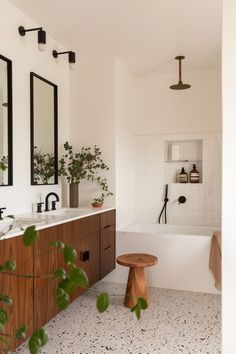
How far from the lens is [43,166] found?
317 cm

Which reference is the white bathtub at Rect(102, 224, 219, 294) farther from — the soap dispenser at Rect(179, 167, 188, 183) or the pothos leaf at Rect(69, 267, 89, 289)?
the pothos leaf at Rect(69, 267, 89, 289)

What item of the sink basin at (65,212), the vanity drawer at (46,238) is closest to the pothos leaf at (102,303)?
the vanity drawer at (46,238)

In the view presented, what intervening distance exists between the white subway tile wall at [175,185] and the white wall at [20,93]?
1.70 meters

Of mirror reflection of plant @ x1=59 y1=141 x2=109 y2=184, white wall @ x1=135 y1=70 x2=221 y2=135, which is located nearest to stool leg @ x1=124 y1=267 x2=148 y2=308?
mirror reflection of plant @ x1=59 y1=141 x2=109 y2=184

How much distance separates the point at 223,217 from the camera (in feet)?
4.43

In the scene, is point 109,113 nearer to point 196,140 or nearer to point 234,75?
point 196,140

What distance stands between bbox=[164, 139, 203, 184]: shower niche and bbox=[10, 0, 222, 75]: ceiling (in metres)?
1.07

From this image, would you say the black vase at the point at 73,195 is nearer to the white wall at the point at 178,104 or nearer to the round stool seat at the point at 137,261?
the round stool seat at the point at 137,261

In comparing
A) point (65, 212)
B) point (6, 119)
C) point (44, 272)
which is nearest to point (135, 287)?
point (65, 212)

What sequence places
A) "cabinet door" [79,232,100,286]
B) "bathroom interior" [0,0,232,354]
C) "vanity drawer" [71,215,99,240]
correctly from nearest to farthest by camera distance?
1. "bathroom interior" [0,0,232,354]
2. "vanity drawer" [71,215,99,240]
3. "cabinet door" [79,232,100,286]

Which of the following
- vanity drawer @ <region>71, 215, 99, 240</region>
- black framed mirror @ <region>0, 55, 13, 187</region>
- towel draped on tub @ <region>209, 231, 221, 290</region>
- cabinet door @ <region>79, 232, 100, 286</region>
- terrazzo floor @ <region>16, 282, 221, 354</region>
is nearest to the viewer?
terrazzo floor @ <region>16, 282, 221, 354</region>

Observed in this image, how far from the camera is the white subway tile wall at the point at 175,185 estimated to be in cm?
418

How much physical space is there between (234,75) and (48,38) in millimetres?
2443

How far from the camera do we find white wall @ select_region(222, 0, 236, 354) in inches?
52.5
